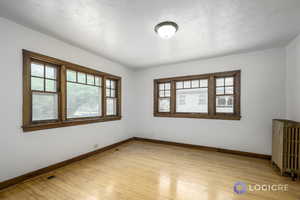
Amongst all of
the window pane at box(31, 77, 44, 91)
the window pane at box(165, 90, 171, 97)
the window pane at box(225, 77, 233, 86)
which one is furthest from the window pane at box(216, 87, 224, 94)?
the window pane at box(31, 77, 44, 91)

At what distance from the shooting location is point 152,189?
2.06m

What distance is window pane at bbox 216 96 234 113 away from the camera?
3682mm

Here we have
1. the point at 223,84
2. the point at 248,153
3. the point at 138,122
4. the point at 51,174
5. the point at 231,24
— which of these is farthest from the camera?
the point at 138,122

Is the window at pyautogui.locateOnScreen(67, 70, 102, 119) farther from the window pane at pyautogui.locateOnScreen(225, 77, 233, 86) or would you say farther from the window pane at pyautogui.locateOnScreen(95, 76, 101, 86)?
the window pane at pyautogui.locateOnScreen(225, 77, 233, 86)

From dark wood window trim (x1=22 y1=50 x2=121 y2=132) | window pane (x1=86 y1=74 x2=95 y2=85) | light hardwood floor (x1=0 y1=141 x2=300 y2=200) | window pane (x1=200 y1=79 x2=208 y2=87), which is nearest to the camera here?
light hardwood floor (x1=0 y1=141 x2=300 y2=200)

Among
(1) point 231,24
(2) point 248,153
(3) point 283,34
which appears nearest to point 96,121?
(1) point 231,24

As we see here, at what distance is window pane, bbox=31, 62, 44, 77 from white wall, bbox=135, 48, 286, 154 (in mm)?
3555

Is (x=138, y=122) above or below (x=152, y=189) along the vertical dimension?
above

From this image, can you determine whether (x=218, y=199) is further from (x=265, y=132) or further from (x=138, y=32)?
(x=138, y=32)

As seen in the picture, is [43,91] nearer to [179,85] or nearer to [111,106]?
[111,106]

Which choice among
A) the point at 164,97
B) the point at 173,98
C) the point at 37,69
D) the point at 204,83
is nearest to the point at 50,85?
the point at 37,69

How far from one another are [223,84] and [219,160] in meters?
2.10

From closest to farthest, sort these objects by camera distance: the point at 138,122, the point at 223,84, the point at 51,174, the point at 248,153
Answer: the point at 51,174 < the point at 248,153 < the point at 223,84 < the point at 138,122

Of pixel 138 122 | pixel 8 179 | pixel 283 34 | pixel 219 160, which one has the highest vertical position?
pixel 283 34
